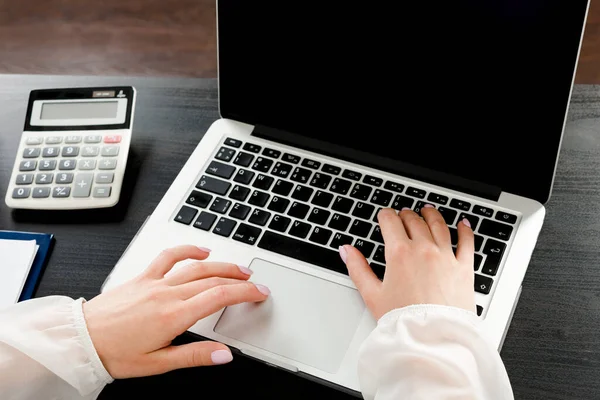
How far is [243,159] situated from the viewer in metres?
0.81

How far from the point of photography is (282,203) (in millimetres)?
765

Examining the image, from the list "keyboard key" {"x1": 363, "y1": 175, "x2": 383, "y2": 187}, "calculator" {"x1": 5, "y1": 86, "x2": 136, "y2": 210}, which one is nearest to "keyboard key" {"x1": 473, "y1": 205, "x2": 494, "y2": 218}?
"keyboard key" {"x1": 363, "y1": 175, "x2": 383, "y2": 187}

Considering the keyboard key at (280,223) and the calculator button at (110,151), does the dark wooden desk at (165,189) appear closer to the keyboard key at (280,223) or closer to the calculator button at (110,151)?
the calculator button at (110,151)

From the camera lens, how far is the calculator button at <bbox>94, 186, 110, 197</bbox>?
812 mm

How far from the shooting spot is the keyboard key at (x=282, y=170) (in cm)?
79

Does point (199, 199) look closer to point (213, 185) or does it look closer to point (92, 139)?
point (213, 185)

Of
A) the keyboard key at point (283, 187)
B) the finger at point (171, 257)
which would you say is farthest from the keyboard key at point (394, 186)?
the finger at point (171, 257)

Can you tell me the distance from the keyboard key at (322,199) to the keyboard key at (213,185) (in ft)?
0.32

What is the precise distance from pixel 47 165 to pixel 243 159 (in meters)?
0.23

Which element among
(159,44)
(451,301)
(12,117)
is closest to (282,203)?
(451,301)

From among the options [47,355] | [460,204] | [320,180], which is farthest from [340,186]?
[47,355]

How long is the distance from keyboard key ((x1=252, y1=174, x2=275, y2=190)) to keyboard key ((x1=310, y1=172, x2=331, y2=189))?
0.05 metres

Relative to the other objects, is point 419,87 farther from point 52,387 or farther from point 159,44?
point 159,44

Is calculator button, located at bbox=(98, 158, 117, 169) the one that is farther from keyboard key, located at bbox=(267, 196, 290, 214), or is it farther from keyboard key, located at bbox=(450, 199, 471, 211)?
keyboard key, located at bbox=(450, 199, 471, 211)
